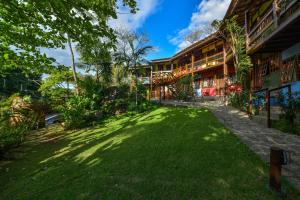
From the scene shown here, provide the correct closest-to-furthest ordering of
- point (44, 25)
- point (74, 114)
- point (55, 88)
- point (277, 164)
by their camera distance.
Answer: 1. point (277, 164)
2. point (44, 25)
3. point (74, 114)
4. point (55, 88)

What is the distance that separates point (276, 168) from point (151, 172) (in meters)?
1.95

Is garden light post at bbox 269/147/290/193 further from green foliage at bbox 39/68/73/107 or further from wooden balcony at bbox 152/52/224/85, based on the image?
wooden balcony at bbox 152/52/224/85

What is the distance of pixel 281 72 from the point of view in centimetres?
975

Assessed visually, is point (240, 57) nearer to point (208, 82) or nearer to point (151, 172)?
point (151, 172)

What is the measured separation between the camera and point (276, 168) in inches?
97.3

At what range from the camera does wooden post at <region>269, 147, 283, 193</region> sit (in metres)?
2.42

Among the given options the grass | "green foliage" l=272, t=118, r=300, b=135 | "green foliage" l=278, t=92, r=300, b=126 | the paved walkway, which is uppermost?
"green foliage" l=278, t=92, r=300, b=126

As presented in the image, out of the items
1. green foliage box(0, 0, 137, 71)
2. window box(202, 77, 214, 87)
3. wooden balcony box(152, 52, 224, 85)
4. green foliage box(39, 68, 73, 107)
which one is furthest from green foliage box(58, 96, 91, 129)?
window box(202, 77, 214, 87)

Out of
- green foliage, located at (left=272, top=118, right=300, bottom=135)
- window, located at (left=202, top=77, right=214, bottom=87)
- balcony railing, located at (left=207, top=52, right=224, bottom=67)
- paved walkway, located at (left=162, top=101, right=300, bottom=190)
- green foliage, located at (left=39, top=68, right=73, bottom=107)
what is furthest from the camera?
window, located at (left=202, top=77, right=214, bottom=87)

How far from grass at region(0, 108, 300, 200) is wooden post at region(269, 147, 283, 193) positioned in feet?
0.42

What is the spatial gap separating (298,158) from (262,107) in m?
5.35

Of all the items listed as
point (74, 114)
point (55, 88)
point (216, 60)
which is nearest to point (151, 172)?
point (74, 114)

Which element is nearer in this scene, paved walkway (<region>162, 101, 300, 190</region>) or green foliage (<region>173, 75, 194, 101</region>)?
paved walkway (<region>162, 101, 300, 190</region>)

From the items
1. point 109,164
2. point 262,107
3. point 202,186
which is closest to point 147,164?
point 109,164
